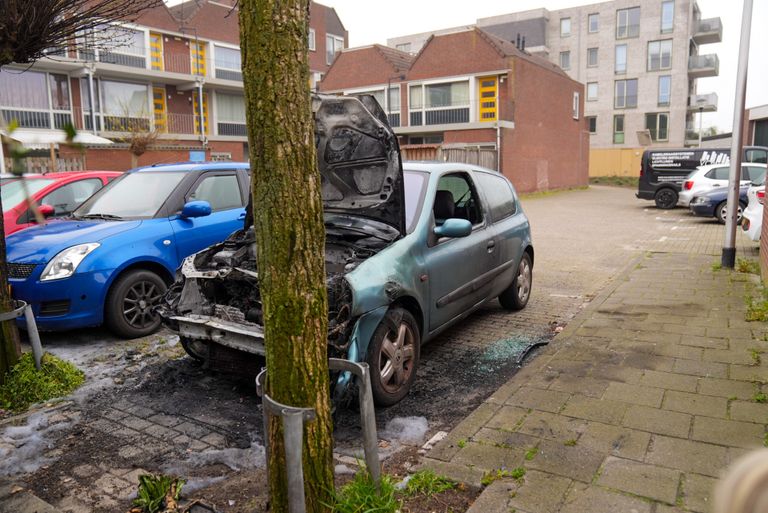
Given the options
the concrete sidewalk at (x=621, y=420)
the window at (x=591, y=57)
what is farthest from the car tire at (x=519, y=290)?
the window at (x=591, y=57)

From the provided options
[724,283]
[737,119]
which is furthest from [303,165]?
[737,119]

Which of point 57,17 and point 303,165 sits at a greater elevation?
point 57,17

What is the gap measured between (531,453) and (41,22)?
447 cm

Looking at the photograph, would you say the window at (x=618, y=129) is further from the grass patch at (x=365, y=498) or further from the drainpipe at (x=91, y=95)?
the grass patch at (x=365, y=498)

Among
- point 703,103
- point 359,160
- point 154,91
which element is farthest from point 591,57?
point 359,160

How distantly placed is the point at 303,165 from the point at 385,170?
2695 millimetres

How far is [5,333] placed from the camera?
182 inches

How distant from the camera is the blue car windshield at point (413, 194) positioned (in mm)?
5008

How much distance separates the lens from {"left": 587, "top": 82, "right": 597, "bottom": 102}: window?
53688 millimetres

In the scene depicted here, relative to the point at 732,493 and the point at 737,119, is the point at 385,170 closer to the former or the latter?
the point at 732,493

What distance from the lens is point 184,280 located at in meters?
5.04

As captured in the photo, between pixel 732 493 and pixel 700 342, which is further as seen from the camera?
pixel 700 342

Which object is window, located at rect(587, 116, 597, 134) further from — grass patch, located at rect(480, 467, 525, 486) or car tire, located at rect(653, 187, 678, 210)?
grass patch, located at rect(480, 467, 525, 486)

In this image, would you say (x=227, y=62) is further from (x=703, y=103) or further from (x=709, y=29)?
(x=709, y=29)
